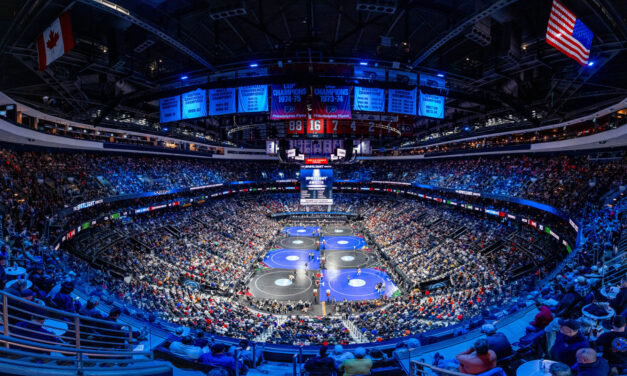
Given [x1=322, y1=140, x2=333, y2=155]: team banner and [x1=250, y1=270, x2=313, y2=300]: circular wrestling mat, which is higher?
[x1=322, y1=140, x2=333, y2=155]: team banner

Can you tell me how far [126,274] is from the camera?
19016 mm

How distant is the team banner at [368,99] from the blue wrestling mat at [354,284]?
Answer: 50.1ft

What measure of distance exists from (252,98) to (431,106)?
22.8ft

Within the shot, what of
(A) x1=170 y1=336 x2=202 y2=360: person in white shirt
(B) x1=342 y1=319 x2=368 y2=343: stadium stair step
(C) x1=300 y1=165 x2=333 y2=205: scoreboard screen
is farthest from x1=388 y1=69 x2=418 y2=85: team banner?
(C) x1=300 y1=165 x2=333 y2=205: scoreboard screen

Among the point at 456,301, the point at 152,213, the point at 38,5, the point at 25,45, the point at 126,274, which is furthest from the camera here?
the point at 152,213

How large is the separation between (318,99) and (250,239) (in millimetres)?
25536

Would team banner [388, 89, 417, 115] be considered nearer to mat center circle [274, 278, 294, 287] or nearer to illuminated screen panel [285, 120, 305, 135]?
illuminated screen panel [285, 120, 305, 135]

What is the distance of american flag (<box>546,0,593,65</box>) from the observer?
718 cm

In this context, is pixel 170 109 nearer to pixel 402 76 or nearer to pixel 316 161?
pixel 402 76

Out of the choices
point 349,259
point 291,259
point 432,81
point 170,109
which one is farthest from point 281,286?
point 432,81

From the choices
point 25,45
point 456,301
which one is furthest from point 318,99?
point 456,301

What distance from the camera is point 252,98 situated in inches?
430

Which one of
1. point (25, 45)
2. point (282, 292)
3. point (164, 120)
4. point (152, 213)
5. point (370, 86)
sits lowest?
point (282, 292)

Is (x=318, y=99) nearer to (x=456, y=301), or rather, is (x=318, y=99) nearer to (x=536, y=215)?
(x=456, y=301)
